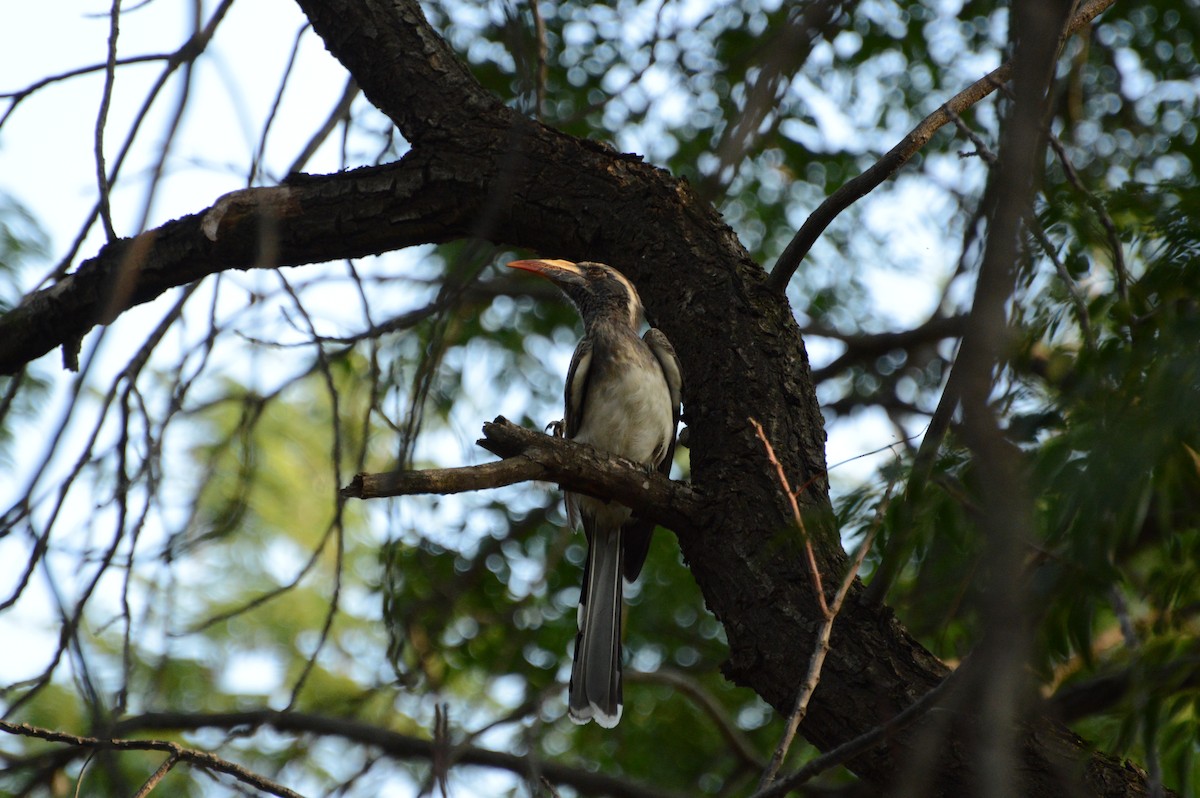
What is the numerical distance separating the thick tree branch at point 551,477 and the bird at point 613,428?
1.03m

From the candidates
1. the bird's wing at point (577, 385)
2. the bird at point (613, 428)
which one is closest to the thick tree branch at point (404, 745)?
the bird at point (613, 428)

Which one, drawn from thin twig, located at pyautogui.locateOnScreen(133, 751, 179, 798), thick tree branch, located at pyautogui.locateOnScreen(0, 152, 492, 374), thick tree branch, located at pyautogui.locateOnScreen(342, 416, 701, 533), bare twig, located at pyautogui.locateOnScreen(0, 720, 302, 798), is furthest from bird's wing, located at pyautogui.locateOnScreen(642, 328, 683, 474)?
thin twig, located at pyautogui.locateOnScreen(133, 751, 179, 798)

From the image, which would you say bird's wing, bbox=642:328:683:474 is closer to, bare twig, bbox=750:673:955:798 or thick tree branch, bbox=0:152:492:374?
thick tree branch, bbox=0:152:492:374

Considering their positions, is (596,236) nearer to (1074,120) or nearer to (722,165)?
(722,165)

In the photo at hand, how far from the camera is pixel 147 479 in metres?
3.14

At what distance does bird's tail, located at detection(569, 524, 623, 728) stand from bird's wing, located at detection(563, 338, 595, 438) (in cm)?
44

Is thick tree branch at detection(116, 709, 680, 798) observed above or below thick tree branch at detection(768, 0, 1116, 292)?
below

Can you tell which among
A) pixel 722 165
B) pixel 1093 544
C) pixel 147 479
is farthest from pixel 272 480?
pixel 1093 544

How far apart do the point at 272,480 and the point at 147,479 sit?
5397mm

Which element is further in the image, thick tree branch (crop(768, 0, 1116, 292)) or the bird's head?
the bird's head

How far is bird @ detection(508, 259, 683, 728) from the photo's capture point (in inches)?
153

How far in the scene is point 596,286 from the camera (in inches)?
179

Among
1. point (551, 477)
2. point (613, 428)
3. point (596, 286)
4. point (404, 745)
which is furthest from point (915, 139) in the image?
point (404, 745)

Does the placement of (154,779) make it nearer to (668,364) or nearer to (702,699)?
(702,699)
